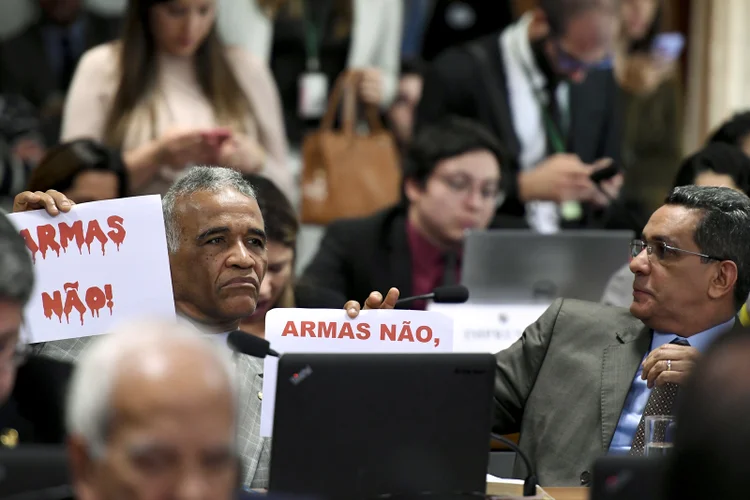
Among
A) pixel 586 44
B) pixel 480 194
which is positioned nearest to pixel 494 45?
pixel 586 44

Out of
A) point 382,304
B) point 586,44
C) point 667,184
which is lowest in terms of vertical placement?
point 667,184

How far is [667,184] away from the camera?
368 inches

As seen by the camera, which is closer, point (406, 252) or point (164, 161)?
point (164, 161)

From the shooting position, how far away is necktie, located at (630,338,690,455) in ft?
13.1

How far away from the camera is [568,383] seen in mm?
4262

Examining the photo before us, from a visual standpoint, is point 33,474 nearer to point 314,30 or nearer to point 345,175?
point 345,175

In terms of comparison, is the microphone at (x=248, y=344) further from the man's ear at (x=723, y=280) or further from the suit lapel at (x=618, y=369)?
the man's ear at (x=723, y=280)

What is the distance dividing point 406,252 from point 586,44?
136 cm

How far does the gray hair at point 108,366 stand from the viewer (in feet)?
7.13

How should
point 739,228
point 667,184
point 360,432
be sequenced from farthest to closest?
1. point 667,184
2. point 739,228
3. point 360,432

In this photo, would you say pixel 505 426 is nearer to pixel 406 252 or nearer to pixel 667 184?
pixel 406 252

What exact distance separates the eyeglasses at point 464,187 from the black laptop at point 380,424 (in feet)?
10.4

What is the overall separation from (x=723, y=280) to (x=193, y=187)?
1598mm

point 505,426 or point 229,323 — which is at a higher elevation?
point 229,323
